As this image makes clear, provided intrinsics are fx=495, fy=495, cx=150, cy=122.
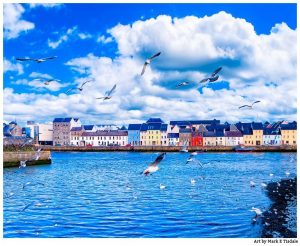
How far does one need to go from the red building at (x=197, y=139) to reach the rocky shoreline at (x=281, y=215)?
163 feet

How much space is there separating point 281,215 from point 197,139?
54114mm

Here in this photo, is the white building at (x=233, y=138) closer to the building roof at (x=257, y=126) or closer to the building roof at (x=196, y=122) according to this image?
the building roof at (x=257, y=126)

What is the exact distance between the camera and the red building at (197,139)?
6359 cm

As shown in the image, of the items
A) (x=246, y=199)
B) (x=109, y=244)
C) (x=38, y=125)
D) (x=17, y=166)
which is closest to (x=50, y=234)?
(x=109, y=244)

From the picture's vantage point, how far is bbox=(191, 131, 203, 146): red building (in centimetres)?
6359

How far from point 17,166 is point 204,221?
55.4ft

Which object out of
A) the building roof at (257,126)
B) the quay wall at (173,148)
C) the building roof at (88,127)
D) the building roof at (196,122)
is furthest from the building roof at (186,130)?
the building roof at (88,127)

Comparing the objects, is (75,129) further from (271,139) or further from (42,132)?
(271,139)

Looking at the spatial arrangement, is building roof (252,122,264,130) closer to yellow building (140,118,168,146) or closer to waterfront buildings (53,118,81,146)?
yellow building (140,118,168,146)

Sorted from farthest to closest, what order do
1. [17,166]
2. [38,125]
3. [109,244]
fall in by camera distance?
[38,125]
[17,166]
[109,244]

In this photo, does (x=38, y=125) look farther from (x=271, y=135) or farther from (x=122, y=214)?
(x=122, y=214)

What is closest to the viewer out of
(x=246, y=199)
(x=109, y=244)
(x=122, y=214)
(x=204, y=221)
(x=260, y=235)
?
(x=109, y=244)

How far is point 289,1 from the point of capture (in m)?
7.47

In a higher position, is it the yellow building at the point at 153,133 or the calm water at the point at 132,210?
the yellow building at the point at 153,133
